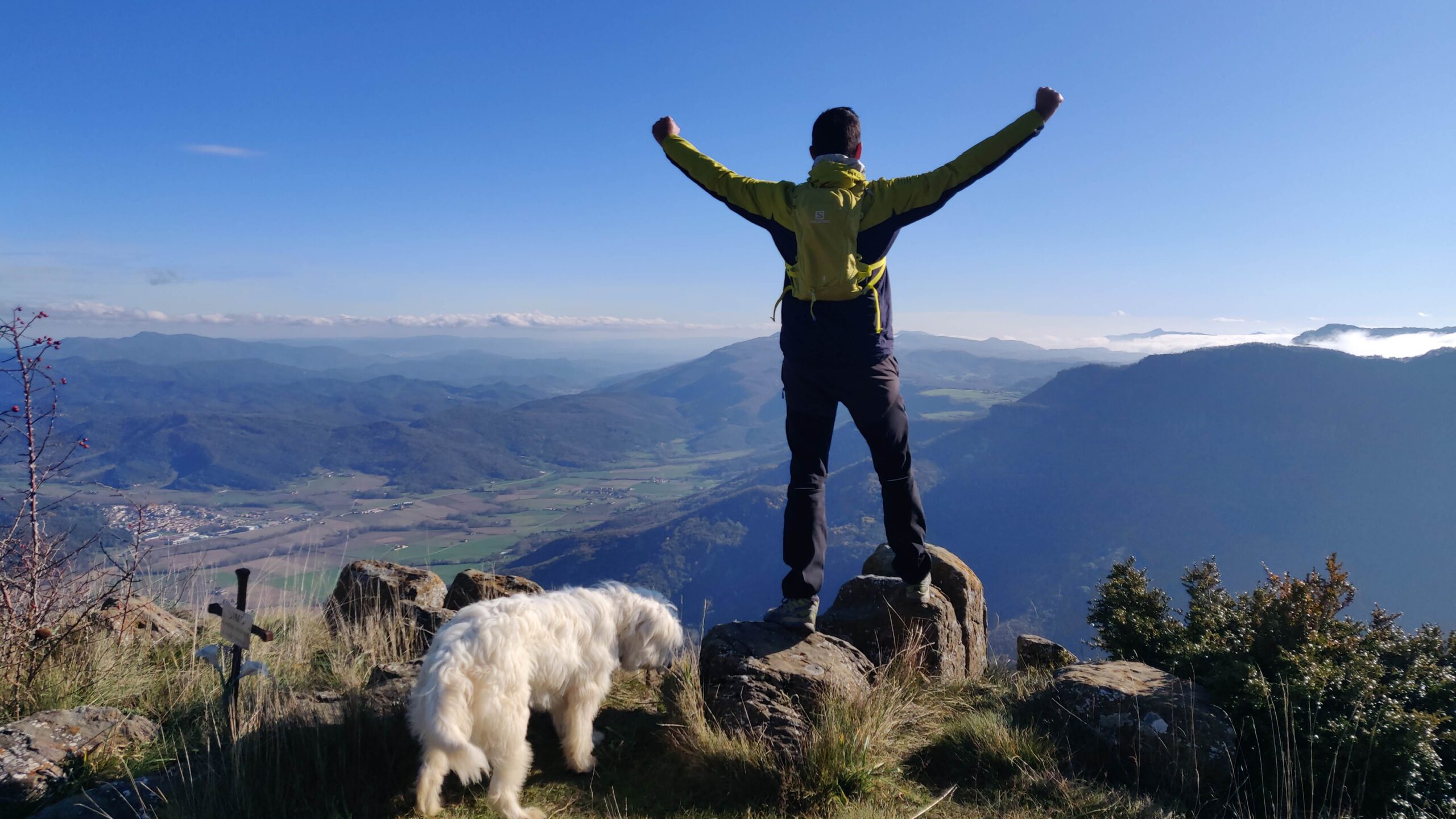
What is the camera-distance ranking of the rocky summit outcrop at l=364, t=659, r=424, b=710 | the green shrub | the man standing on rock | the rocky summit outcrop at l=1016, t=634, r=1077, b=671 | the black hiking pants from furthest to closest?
the rocky summit outcrop at l=1016, t=634, r=1077, b=671 → the black hiking pants → the rocky summit outcrop at l=364, t=659, r=424, b=710 → the man standing on rock → the green shrub

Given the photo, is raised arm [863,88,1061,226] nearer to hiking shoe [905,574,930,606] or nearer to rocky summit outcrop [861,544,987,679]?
hiking shoe [905,574,930,606]

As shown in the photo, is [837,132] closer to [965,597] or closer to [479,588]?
[965,597]

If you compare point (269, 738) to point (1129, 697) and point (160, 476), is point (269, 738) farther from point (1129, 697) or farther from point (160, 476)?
point (160, 476)

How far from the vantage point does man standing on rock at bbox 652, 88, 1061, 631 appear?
3949mm

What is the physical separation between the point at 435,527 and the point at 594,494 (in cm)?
6013

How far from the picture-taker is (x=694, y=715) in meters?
3.79

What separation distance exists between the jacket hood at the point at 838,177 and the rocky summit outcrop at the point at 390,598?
15.5 ft

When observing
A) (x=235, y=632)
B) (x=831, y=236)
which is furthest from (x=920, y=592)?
(x=235, y=632)

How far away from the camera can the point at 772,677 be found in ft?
13.0

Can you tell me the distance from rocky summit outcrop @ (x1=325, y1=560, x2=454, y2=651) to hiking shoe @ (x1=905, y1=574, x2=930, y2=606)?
3914 millimetres

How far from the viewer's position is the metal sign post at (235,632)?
3.55 meters

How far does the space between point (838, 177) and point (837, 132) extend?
36cm

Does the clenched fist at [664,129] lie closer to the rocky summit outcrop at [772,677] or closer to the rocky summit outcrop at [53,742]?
the rocky summit outcrop at [772,677]

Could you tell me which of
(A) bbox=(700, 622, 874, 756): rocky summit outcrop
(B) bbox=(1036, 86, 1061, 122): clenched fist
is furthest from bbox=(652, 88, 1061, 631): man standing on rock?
(A) bbox=(700, 622, 874, 756): rocky summit outcrop
